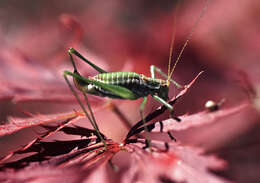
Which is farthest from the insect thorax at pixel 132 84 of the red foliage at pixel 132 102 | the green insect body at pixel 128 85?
the red foliage at pixel 132 102

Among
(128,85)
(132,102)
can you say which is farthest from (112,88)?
(132,102)

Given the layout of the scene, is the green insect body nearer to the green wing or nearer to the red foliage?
the green wing

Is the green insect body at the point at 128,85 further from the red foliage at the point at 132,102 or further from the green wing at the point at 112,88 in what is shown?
the red foliage at the point at 132,102

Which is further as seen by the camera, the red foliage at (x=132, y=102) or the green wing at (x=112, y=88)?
the green wing at (x=112, y=88)

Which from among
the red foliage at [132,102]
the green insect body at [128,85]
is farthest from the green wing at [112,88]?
the red foliage at [132,102]

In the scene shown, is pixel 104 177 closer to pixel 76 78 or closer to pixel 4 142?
pixel 76 78

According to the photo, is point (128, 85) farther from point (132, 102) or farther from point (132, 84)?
point (132, 102)

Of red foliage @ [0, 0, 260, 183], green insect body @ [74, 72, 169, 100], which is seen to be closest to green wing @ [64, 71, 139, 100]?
green insect body @ [74, 72, 169, 100]

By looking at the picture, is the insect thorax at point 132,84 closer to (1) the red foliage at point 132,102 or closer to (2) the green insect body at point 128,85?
(2) the green insect body at point 128,85
